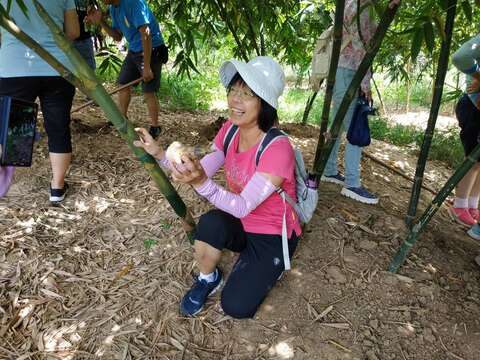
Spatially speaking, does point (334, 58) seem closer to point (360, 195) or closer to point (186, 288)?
point (360, 195)

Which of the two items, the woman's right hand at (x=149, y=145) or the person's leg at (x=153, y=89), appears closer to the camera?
the woman's right hand at (x=149, y=145)

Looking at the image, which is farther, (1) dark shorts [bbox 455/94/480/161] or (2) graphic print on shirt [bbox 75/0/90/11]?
(2) graphic print on shirt [bbox 75/0/90/11]

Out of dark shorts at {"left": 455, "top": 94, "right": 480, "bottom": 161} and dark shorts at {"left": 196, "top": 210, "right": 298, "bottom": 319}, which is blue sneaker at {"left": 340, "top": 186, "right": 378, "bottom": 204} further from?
dark shorts at {"left": 196, "top": 210, "right": 298, "bottom": 319}

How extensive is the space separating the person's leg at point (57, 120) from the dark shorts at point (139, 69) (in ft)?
3.72

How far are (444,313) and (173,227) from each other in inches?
57.3

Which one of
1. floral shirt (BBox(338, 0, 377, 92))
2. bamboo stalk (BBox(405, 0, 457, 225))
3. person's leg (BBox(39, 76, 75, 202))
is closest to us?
bamboo stalk (BBox(405, 0, 457, 225))

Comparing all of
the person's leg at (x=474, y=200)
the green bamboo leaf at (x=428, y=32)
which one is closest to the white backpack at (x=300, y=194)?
the green bamboo leaf at (x=428, y=32)

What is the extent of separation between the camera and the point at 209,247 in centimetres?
174

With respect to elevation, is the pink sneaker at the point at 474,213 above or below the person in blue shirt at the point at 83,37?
below

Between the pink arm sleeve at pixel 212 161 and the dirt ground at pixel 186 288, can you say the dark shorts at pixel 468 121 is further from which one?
the pink arm sleeve at pixel 212 161

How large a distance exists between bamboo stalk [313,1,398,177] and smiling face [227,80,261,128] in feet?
1.40

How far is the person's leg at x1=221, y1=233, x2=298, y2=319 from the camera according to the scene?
5.64 feet

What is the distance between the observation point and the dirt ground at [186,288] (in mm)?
1631

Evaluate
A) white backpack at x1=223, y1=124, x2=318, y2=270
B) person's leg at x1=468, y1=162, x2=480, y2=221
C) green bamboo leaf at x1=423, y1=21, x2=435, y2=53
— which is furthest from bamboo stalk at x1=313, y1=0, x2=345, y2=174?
person's leg at x1=468, y1=162, x2=480, y2=221
